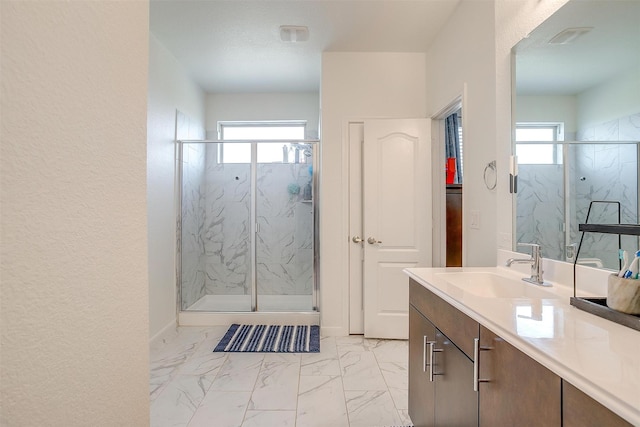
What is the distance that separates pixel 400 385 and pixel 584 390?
5.81 ft

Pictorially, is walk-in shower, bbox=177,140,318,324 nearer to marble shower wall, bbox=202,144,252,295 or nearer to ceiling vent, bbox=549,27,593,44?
marble shower wall, bbox=202,144,252,295

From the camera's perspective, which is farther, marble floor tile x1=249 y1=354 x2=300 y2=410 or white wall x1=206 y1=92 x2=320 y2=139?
white wall x1=206 y1=92 x2=320 y2=139

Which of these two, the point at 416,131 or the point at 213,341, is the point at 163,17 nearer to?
the point at 416,131

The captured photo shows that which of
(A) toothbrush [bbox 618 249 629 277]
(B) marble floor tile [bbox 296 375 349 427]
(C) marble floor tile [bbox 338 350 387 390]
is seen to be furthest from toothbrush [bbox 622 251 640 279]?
(C) marble floor tile [bbox 338 350 387 390]

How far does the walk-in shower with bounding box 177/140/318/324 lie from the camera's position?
3.51 m

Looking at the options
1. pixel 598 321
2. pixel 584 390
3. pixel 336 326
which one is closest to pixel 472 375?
pixel 598 321

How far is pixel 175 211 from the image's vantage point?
330cm

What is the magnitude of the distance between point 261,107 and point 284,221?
5.52 ft

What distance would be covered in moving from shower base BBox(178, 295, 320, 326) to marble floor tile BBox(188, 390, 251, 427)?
1.27 meters

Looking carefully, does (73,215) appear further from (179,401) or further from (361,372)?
(361,372)

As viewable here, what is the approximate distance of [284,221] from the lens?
3.57 meters

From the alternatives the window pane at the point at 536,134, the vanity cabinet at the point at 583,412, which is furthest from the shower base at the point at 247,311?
the vanity cabinet at the point at 583,412

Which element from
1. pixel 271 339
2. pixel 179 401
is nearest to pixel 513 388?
pixel 179 401

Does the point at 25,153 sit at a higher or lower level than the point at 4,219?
higher
